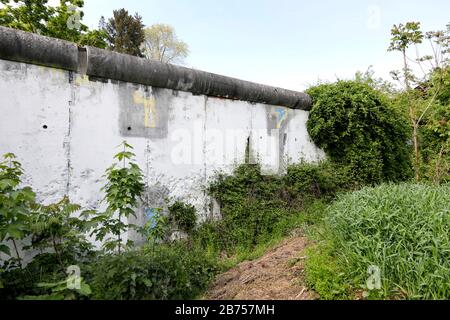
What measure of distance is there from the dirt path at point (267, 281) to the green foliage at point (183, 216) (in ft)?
4.79

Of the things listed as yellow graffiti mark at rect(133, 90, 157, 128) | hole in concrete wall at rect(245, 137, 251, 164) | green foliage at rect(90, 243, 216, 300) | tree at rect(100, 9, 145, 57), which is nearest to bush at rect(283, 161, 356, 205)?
hole in concrete wall at rect(245, 137, 251, 164)

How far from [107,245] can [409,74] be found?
300 inches

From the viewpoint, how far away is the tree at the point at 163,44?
69.8 ft

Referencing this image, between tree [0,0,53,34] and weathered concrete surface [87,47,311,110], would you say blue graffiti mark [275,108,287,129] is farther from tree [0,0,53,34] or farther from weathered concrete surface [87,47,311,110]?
tree [0,0,53,34]

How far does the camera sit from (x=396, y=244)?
8.40ft

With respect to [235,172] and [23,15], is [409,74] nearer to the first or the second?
[235,172]

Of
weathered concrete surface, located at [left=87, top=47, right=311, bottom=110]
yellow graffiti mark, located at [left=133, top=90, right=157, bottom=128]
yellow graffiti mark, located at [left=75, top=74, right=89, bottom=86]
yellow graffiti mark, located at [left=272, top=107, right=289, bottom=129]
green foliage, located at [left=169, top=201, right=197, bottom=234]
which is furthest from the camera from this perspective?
yellow graffiti mark, located at [left=272, top=107, right=289, bottom=129]

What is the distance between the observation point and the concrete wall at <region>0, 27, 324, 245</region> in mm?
3445

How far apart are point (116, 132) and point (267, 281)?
2.84 m

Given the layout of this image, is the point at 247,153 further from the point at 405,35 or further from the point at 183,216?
the point at 405,35

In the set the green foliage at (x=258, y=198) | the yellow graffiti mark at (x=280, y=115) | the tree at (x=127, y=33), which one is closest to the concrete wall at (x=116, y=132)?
the yellow graffiti mark at (x=280, y=115)

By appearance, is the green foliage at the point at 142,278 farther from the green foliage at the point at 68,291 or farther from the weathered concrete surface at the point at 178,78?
the weathered concrete surface at the point at 178,78

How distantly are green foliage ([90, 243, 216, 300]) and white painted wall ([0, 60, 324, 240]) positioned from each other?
1.65 meters
